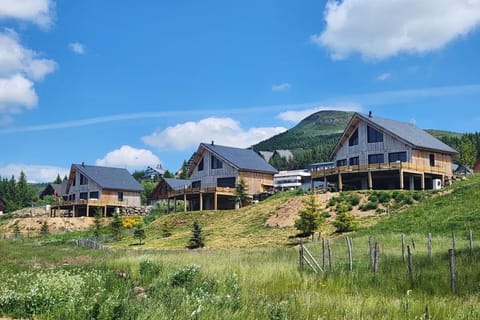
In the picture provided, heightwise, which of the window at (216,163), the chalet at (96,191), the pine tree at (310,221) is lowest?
the pine tree at (310,221)

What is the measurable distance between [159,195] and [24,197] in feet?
97.7

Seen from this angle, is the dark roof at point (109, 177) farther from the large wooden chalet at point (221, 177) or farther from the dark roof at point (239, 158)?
the dark roof at point (239, 158)

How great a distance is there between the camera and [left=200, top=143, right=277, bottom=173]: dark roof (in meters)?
60.4

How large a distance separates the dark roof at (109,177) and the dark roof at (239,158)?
679 inches

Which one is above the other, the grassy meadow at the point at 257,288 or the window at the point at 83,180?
the window at the point at 83,180

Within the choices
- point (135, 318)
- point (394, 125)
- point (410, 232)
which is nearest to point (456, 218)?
point (410, 232)

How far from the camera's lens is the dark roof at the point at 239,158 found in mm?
60406

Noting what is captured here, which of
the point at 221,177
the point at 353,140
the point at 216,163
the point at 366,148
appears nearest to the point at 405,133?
the point at 366,148

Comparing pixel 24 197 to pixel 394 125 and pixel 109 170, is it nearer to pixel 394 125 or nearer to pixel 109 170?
pixel 109 170

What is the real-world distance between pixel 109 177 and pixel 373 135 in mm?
39086

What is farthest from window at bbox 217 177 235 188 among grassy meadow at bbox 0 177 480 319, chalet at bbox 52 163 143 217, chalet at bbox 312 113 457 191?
grassy meadow at bbox 0 177 480 319

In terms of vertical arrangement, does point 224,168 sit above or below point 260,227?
above

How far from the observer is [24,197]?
324ft

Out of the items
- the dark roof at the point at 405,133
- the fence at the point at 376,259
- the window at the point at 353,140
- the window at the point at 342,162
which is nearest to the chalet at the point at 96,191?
the window at the point at 342,162
